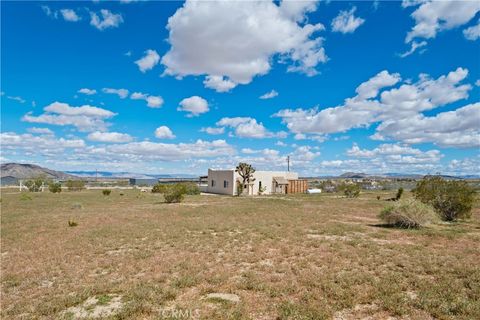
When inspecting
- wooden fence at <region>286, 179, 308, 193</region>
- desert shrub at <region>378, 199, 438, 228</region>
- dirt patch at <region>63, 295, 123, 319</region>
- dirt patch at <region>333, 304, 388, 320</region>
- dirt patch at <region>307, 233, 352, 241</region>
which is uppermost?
wooden fence at <region>286, 179, 308, 193</region>

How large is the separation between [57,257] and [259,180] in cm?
3900

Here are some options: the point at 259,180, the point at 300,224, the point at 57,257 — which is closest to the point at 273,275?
the point at 57,257

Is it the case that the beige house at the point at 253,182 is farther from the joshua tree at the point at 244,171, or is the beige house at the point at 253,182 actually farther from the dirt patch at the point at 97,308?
the dirt patch at the point at 97,308

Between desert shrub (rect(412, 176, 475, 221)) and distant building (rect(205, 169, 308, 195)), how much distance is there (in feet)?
92.2

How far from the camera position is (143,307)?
19.1 ft

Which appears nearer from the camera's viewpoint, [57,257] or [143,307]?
[143,307]

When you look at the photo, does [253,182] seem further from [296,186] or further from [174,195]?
[174,195]

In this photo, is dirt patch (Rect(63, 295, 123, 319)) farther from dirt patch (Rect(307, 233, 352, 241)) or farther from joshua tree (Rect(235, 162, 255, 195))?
joshua tree (Rect(235, 162, 255, 195))

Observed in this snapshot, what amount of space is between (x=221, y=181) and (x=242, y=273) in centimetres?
4099

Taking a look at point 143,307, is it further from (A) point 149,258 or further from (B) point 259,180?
(B) point 259,180

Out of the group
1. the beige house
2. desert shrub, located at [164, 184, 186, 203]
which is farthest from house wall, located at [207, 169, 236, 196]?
desert shrub, located at [164, 184, 186, 203]

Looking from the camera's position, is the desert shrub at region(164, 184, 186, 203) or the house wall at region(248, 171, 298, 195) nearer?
the desert shrub at region(164, 184, 186, 203)

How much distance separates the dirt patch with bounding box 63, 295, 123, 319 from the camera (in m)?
5.72

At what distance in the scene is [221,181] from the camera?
4884 centimetres
